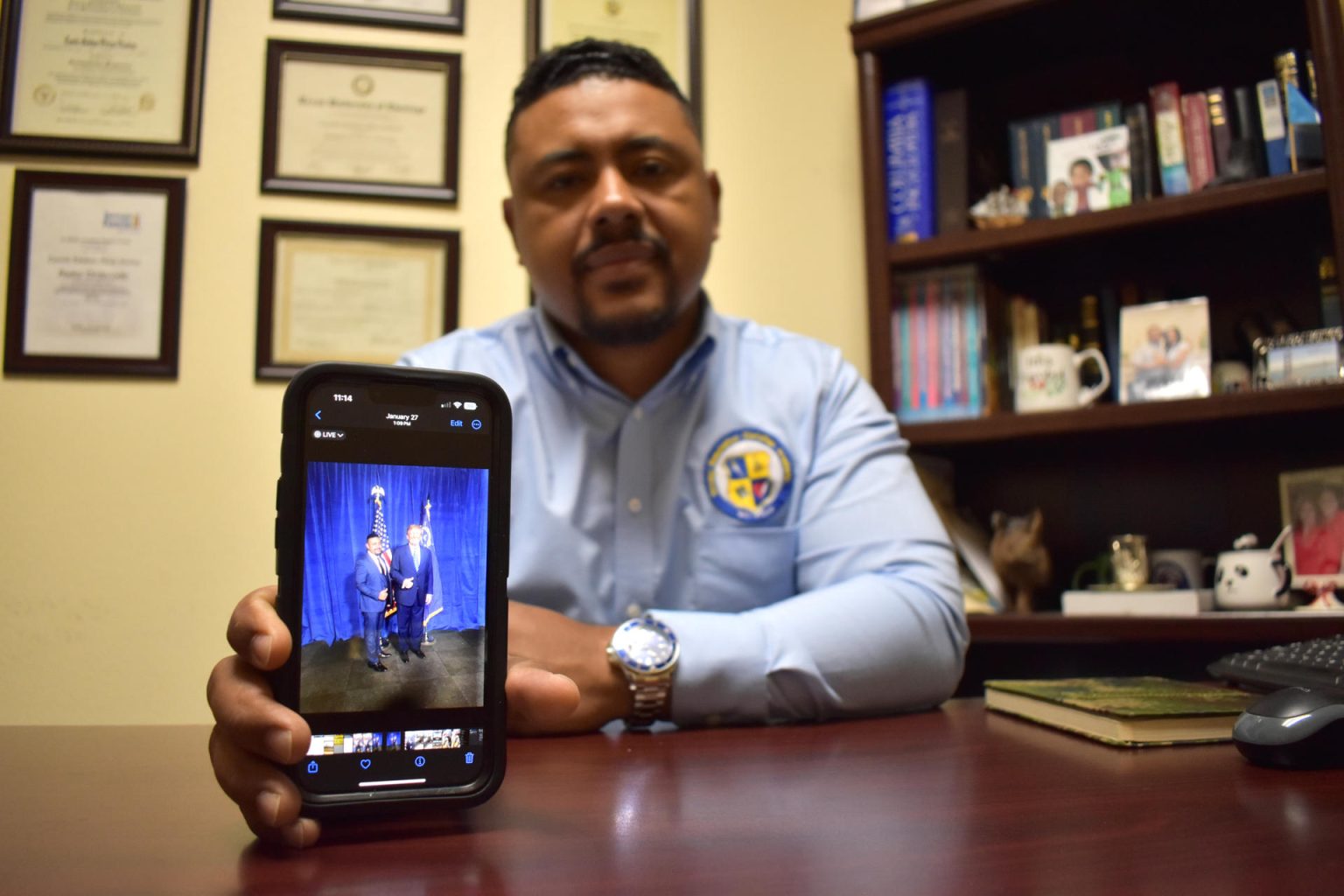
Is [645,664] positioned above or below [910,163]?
below

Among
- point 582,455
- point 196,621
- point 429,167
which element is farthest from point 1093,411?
point 196,621

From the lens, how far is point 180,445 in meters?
1.47

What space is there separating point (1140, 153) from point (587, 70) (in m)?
0.92

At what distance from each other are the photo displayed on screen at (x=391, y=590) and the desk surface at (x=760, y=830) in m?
0.06

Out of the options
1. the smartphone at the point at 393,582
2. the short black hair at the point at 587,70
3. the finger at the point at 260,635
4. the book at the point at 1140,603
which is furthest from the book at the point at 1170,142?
the finger at the point at 260,635

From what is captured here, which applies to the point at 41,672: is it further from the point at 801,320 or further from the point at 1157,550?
the point at 1157,550

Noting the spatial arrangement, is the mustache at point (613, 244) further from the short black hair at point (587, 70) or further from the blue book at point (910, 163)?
the blue book at point (910, 163)

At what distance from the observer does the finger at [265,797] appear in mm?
364

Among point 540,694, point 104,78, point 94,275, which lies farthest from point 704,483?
point 104,78

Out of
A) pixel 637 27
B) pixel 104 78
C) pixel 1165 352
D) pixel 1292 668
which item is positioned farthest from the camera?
pixel 637 27

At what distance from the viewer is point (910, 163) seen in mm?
1570

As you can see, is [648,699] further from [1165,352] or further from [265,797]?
[1165,352]

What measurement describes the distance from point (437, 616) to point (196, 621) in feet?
4.13

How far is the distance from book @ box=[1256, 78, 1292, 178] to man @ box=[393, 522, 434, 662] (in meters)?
1.45
